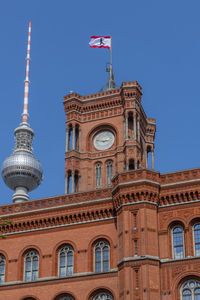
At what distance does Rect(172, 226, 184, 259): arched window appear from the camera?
4306 centimetres

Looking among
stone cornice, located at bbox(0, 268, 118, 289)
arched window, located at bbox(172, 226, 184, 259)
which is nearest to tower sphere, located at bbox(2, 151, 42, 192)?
stone cornice, located at bbox(0, 268, 118, 289)

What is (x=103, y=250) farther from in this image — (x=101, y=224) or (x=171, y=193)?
(x=171, y=193)

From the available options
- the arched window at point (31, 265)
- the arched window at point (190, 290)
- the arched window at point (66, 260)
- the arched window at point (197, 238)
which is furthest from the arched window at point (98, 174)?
the arched window at point (190, 290)

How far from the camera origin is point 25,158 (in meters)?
75.8

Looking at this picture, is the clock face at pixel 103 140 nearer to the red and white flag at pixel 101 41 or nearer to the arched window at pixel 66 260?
the red and white flag at pixel 101 41

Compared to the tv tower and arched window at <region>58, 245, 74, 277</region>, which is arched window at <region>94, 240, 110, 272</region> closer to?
arched window at <region>58, 245, 74, 277</region>

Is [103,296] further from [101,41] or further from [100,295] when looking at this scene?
[101,41]

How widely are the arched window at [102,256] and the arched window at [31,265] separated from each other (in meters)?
4.97

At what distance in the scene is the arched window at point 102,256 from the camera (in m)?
45.1

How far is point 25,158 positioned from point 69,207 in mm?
29177

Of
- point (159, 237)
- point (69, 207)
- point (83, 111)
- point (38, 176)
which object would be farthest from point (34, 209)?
point (83, 111)

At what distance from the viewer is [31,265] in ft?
156

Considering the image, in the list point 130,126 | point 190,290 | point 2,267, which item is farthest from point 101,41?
point 190,290

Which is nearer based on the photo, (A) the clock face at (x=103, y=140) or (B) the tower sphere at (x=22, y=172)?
(B) the tower sphere at (x=22, y=172)
